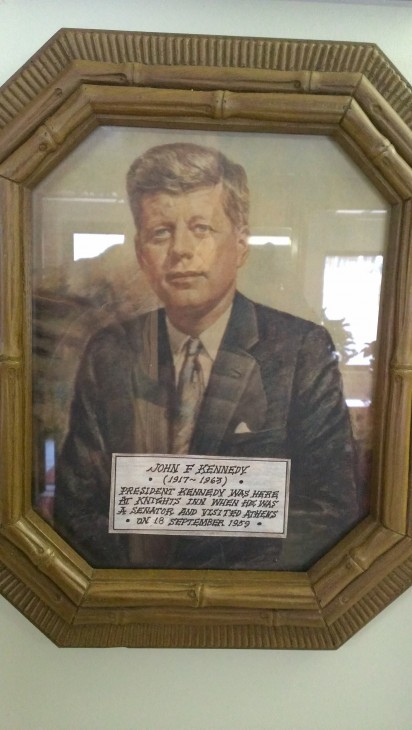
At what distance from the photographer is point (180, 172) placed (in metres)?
0.70

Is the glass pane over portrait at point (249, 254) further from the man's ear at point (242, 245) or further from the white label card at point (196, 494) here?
the white label card at point (196, 494)

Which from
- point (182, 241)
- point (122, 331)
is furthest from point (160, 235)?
point (122, 331)

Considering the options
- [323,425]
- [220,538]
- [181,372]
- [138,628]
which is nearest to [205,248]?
[181,372]

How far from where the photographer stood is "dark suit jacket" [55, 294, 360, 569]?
0.73 metres

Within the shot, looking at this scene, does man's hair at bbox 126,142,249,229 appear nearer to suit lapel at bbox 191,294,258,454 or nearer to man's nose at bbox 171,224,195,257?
man's nose at bbox 171,224,195,257

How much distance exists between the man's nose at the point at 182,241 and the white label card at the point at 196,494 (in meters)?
0.28

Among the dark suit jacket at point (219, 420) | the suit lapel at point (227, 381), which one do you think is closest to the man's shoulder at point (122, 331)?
the dark suit jacket at point (219, 420)

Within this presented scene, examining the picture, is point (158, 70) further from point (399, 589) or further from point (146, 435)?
point (399, 589)

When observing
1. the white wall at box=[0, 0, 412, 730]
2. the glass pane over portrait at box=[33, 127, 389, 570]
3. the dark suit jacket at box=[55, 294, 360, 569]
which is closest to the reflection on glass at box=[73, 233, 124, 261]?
the glass pane over portrait at box=[33, 127, 389, 570]

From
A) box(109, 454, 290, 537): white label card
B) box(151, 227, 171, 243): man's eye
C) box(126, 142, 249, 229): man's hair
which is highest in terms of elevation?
box(126, 142, 249, 229): man's hair

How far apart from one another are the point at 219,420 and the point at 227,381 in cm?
6

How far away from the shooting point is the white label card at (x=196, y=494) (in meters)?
0.74

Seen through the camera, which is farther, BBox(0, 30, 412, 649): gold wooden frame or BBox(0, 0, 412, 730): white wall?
BBox(0, 0, 412, 730): white wall

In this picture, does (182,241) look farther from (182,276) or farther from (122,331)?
(122,331)
